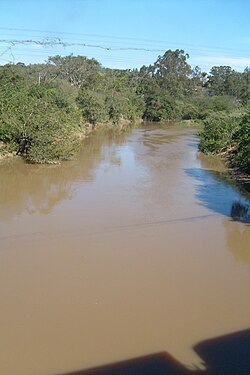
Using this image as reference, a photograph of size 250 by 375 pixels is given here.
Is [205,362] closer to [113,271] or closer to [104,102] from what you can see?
[113,271]

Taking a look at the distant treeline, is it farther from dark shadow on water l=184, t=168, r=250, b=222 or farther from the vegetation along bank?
dark shadow on water l=184, t=168, r=250, b=222

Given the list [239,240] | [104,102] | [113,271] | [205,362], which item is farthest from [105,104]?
[205,362]

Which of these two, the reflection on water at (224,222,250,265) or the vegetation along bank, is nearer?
the reflection on water at (224,222,250,265)

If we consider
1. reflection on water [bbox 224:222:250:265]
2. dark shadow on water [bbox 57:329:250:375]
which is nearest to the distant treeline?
reflection on water [bbox 224:222:250:265]

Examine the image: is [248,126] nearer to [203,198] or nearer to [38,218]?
[203,198]

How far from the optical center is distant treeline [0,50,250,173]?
15.7m

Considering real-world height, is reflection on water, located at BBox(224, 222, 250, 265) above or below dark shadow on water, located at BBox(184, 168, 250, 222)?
below


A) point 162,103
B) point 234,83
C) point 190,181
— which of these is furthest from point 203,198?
point 234,83

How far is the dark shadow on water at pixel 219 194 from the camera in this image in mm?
10438

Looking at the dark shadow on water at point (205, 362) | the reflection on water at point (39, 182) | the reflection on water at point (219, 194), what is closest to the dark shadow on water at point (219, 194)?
the reflection on water at point (219, 194)

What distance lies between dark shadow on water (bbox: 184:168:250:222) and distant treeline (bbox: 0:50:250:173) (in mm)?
1263

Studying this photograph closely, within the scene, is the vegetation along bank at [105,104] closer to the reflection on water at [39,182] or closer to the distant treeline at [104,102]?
the distant treeline at [104,102]

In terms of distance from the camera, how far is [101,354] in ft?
15.5

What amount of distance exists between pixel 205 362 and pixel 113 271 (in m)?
2.51
